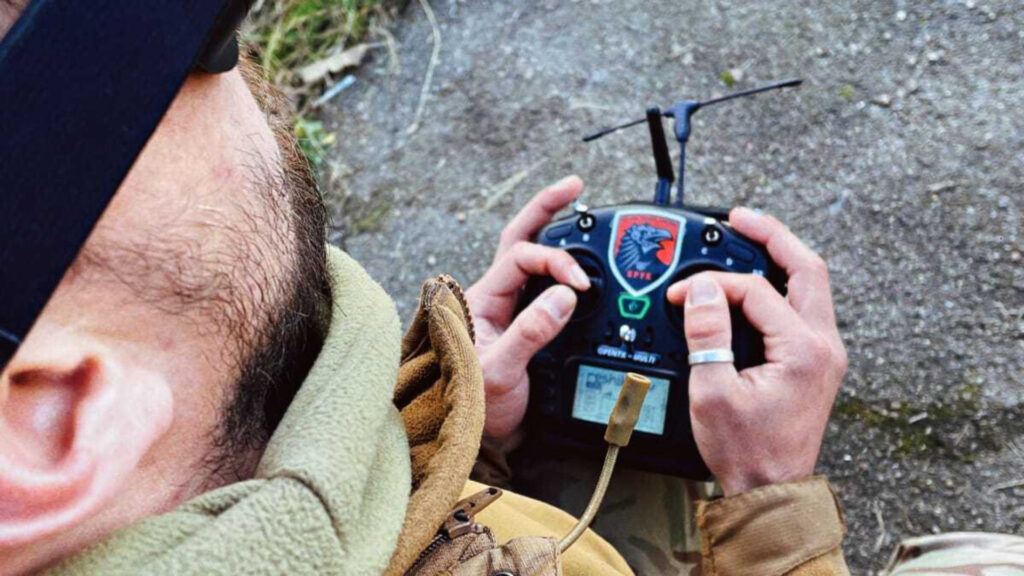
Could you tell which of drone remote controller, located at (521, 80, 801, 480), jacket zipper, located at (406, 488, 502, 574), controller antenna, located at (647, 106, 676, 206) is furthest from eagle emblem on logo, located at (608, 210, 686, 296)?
jacket zipper, located at (406, 488, 502, 574)

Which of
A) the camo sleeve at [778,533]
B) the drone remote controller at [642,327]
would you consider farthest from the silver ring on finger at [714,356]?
the camo sleeve at [778,533]

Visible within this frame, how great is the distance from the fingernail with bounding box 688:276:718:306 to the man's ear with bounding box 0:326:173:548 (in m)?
0.62

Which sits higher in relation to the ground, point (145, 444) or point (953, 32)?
point (953, 32)

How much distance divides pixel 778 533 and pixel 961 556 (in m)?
0.21

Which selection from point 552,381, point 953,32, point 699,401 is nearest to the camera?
point 699,401

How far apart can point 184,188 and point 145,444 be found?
0.60 ft

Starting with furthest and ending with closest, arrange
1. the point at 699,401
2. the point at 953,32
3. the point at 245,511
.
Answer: the point at 953,32 → the point at 699,401 → the point at 245,511

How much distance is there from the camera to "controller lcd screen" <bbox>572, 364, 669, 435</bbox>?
1.07 meters

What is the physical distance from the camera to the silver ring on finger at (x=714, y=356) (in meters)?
0.99

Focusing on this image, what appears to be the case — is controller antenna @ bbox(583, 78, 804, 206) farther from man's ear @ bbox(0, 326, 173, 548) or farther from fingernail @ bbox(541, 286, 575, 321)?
man's ear @ bbox(0, 326, 173, 548)

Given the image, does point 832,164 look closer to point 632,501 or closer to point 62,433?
point 632,501

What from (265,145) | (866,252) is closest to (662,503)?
(866,252)

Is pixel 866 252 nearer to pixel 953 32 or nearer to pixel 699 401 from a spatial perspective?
pixel 953 32

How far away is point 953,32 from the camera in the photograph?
1.55 m
